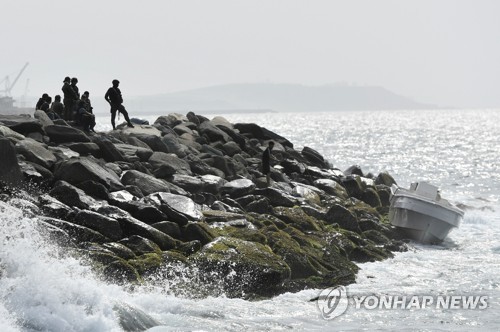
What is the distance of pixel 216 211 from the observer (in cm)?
2262

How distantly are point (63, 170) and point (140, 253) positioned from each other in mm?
4431

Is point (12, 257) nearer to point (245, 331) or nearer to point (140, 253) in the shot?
point (140, 253)

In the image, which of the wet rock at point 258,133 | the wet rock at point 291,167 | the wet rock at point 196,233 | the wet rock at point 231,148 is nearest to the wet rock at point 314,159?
the wet rock at point 258,133

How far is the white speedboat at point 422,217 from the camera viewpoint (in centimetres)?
2969

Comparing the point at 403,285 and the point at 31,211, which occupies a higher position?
the point at 31,211

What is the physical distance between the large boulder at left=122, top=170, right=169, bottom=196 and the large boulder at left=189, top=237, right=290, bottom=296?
14.4ft

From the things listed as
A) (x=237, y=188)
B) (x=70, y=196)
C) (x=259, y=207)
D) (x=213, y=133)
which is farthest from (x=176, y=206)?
(x=213, y=133)

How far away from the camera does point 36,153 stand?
22625 millimetres

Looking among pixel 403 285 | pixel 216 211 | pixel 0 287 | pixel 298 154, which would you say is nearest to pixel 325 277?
pixel 403 285

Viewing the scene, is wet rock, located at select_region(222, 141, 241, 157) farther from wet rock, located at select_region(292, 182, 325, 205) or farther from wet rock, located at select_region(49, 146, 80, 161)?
wet rock, located at select_region(49, 146, 80, 161)

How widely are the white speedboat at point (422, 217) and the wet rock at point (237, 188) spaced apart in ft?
21.6

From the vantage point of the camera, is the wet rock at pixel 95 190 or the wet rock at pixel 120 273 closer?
the wet rock at pixel 120 273

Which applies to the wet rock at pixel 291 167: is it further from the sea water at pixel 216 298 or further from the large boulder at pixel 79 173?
the large boulder at pixel 79 173

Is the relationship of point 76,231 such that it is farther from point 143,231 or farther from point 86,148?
point 86,148
